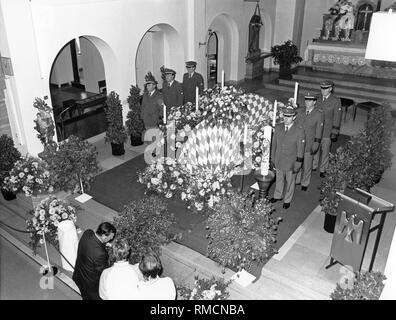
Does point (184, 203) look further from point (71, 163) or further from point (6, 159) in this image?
point (6, 159)

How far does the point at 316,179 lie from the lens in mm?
7871

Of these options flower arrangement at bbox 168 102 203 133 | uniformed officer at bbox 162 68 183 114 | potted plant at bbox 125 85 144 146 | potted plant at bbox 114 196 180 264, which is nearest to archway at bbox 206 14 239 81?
uniformed officer at bbox 162 68 183 114

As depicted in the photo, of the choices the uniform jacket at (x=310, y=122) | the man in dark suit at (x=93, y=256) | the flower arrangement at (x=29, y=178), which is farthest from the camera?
the uniform jacket at (x=310, y=122)

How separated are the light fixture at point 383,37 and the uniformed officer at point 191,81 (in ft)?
21.7

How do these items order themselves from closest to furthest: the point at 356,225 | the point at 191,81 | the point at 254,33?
the point at 356,225 < the point at 191,81 < the point at 254,33

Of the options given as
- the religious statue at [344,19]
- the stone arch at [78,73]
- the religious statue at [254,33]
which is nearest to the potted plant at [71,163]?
the stone arch at [78,73]

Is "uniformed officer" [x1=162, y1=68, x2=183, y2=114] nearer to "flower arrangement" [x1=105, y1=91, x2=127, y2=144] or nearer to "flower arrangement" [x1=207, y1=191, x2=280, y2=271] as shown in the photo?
"flower arrangement" [x1=105, y1=91, x2=127, y2=144]

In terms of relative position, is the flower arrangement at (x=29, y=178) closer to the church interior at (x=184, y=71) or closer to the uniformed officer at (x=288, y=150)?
the church interior at (x=184, y=71)

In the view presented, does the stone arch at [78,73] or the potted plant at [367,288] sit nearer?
the potted plant at [367,288]

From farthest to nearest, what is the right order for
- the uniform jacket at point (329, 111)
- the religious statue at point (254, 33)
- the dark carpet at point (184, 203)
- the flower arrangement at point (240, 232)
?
the religious statue at point (254, 33) → the uniform jacket at point (329, 111) → the dark carpet at point (184, 203) → the flower arrangement at point (240, 232)

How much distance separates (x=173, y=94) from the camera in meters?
9.45

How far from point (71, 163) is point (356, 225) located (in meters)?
4.83

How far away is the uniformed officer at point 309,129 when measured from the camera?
696 centimetres

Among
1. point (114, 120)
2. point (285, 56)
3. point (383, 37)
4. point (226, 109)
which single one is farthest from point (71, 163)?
point (285, 56)
